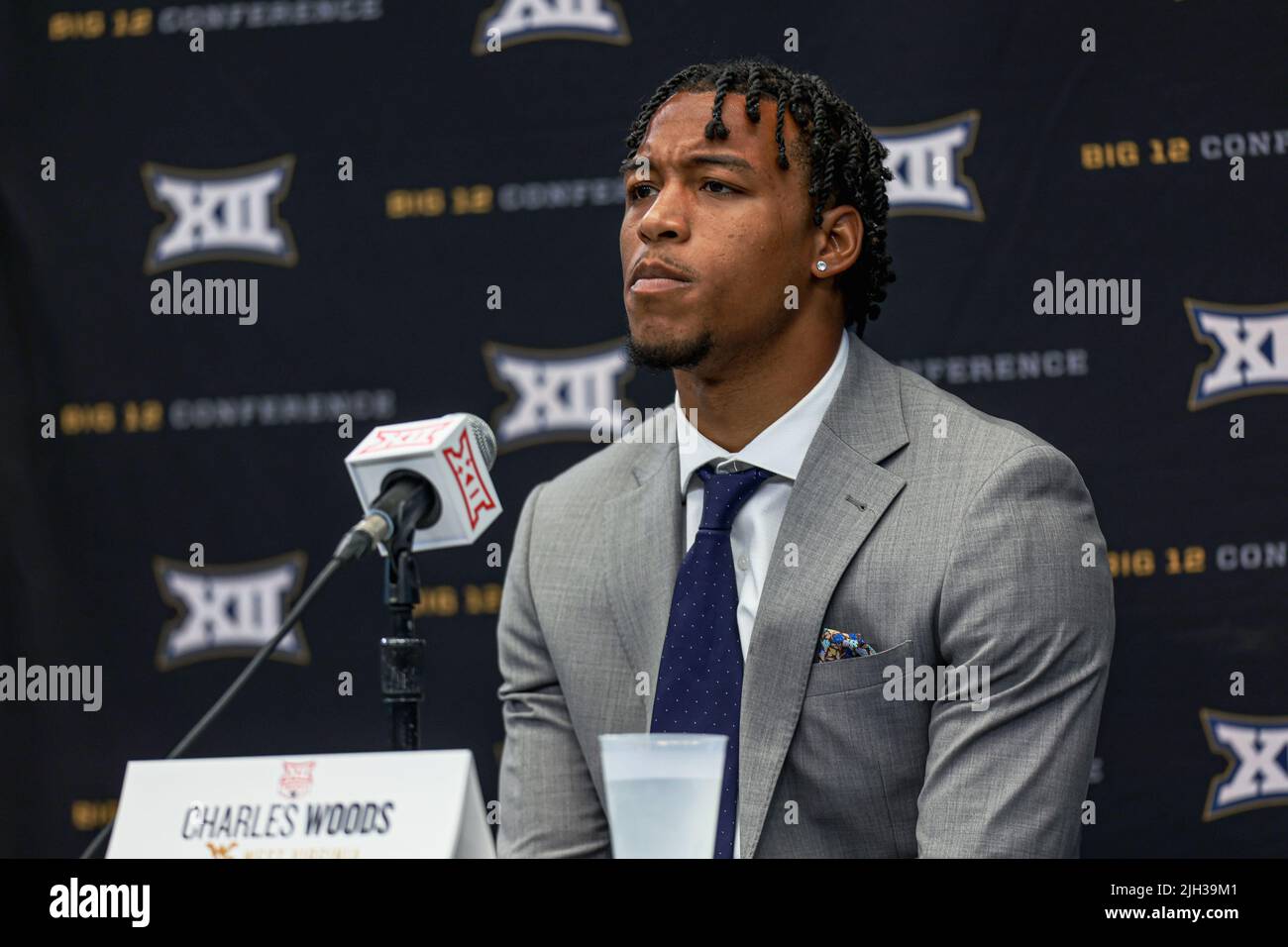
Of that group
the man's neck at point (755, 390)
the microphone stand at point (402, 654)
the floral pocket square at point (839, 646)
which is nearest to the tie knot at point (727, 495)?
the man's neck at point (755, 390)

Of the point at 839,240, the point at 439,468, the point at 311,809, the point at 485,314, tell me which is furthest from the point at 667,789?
the point at 485,314

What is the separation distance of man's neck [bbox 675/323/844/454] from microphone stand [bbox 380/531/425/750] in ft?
2.61

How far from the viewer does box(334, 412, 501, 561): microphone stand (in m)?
1.32

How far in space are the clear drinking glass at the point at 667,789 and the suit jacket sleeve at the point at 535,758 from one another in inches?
33.7

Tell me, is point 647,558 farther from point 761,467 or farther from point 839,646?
point 839,646

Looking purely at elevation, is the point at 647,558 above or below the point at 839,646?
above

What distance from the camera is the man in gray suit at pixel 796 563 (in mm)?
1745

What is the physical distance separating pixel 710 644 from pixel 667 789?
76 centimetres

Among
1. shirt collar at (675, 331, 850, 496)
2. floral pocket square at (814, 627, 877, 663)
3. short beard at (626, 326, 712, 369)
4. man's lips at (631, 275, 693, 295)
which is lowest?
floral pocket square at (814, 627, 877, 663)

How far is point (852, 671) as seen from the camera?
1.78 metres

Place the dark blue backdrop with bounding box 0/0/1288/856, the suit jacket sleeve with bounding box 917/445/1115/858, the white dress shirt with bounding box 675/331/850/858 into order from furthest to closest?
the dark blue backdrop with bounding box 0/0/1288/856 < the white dress shirt with bounding box 675/331/850/858 < the suit jacket sleeve with bounding box 917/445/1115/858

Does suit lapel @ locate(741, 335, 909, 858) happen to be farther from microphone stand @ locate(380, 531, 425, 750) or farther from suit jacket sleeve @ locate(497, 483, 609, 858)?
microphone stand @ locate(380, 531, 425, 750)

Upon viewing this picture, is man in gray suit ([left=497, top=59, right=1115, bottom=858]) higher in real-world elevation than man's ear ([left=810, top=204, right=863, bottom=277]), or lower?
lower

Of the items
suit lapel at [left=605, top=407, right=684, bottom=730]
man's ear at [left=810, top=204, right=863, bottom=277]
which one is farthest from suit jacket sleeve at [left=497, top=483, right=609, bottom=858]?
man's ear at [left=810, top=204, right=863, bottom=277]
